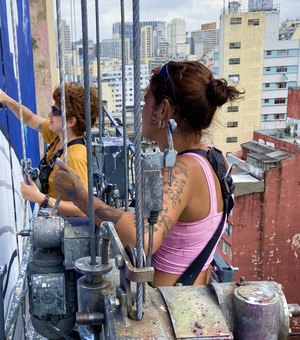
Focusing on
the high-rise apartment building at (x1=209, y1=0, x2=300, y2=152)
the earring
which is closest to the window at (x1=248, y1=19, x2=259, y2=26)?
Answer: the high-rise apartment building at (x1=209, y1=0, x2=300, y2=152)

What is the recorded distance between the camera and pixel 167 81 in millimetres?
1598

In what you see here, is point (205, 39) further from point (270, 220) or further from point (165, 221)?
point (165, 221)

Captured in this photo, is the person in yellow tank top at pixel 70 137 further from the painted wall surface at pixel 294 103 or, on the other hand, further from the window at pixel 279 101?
the window at pixel 279 101

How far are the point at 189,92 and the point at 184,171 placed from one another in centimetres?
30

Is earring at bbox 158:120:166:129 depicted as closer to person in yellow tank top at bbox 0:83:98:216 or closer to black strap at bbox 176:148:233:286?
black strap at bbox 176:148:233:286

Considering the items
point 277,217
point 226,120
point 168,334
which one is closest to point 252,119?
point 226,120

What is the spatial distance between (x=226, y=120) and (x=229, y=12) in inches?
284

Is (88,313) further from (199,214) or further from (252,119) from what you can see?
(252,119)

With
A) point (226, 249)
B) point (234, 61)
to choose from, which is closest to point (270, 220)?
point (226, 249)

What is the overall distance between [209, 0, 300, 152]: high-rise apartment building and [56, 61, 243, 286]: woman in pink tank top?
→ 90.7 ft

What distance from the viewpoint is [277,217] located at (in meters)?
14.2

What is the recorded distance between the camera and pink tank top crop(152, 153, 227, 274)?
154cm

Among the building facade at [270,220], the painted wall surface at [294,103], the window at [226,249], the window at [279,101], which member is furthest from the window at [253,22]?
the window at [226,249]

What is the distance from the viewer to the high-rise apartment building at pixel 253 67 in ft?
101
